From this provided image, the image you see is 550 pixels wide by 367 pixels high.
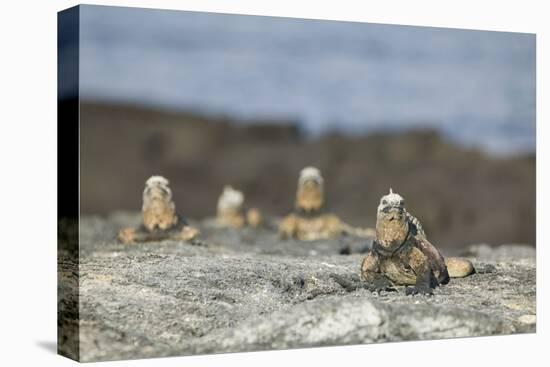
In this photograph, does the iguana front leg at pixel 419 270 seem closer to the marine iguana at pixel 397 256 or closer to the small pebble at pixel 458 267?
the marine iguana at pixel 397 256

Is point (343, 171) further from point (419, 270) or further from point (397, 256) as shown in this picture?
point (419, 270)

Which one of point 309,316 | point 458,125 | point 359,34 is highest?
point 359,34

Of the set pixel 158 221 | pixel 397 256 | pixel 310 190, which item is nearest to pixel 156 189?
pixel 158 221

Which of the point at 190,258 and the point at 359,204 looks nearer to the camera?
the point at 190,258

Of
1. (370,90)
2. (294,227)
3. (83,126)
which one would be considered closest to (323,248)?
(294,227)

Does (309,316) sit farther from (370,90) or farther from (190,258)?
(370,90)

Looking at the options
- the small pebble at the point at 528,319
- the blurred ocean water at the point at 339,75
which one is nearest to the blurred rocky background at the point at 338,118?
the blurred ocean water at the point at 339,75

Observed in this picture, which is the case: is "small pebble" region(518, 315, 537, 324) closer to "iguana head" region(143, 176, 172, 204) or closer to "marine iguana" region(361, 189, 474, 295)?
"marine iguana" region(361, 189, 474, 295)

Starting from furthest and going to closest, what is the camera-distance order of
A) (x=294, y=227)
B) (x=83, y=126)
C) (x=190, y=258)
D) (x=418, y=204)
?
1. (x=294, y=227)
2. (x=418, y=204)
3. (x=190, y=258)
4. (x=83, y=126)
